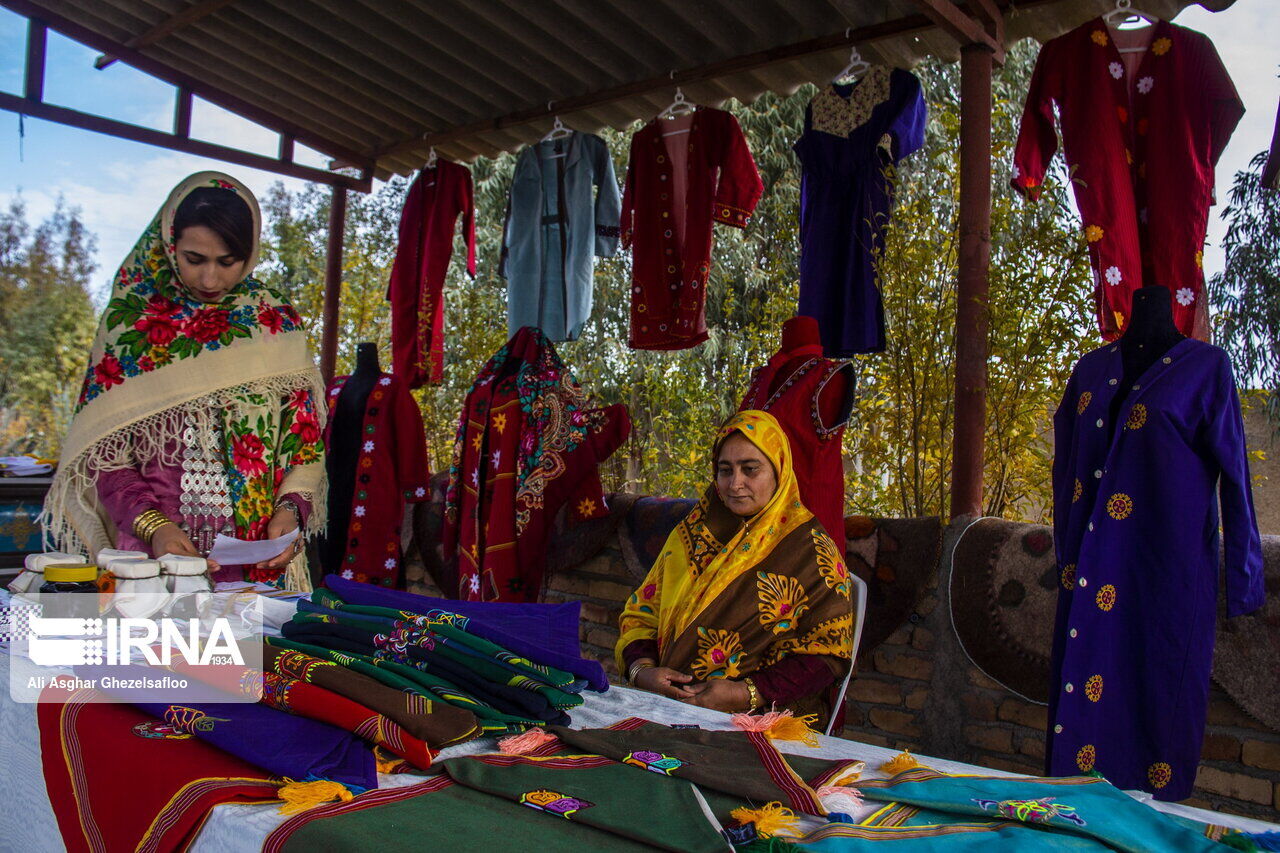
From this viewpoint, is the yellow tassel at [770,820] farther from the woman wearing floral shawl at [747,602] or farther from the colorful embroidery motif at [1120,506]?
the colorful embroidery motif at [1120,506]

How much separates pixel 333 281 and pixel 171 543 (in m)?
4.34

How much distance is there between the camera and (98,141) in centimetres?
1128

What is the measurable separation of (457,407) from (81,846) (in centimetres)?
607

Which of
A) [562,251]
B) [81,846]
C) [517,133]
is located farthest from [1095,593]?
[517,133]

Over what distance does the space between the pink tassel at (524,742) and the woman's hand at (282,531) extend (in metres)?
1.10

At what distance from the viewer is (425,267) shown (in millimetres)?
5355

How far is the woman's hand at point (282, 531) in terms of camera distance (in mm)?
2170

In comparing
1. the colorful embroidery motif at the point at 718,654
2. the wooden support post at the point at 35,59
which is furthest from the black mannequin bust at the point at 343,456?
the colorful embroidery motif at the point at 718,654

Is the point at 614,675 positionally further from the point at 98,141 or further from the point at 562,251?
the point at 98,141

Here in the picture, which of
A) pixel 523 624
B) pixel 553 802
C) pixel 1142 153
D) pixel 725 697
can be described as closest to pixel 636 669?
pixel 725 697

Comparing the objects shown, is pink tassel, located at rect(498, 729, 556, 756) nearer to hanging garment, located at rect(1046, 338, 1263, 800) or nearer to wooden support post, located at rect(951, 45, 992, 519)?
hanging garment, located at rect(1046, 338, 1263, 800)

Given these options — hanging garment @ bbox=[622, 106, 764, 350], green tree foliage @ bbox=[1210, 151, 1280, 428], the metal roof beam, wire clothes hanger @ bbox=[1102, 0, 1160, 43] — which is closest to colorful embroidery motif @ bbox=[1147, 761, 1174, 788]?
wire clothes hanger @ bbox=[1102, 0, 1160, 43]

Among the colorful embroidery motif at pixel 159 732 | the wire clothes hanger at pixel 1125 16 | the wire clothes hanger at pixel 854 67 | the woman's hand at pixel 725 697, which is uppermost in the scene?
the wire clothes hanger at pixel 854 67

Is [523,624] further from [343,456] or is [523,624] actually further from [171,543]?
[343,456]
